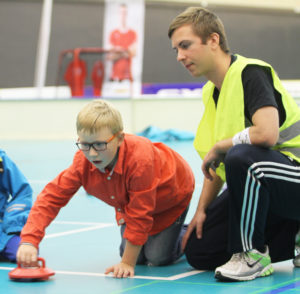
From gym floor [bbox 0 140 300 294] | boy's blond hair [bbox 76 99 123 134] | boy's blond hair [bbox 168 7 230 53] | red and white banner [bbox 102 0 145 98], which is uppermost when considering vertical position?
red and white banner [bbox 102 0 145 98]

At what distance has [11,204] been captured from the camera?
290 centimetres

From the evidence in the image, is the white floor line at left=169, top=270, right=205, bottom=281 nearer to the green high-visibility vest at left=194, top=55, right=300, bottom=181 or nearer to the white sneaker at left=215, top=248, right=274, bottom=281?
the white sneaker at left=215, top=248, right=274, bottom=281

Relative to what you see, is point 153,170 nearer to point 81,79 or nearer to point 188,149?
point 188,149

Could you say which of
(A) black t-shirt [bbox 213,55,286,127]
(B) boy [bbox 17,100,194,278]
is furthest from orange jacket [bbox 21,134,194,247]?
(A) black t-shirt [bbox 213,55,286,127]

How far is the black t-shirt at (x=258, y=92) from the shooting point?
233cm

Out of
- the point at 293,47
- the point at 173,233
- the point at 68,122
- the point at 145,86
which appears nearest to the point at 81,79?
the point at 145,86

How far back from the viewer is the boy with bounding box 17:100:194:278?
238 centimetres

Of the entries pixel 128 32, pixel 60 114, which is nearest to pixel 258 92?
pixel 60 114

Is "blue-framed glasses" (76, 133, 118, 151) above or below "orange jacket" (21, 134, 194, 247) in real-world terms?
above

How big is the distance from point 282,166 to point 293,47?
44.5ft

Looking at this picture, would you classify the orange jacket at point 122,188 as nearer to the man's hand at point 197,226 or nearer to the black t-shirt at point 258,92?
the man's hand at point 197,226

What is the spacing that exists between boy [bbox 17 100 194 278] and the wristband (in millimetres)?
337

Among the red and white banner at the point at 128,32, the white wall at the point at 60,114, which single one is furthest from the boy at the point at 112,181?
the red and white banner at the point at 128,32

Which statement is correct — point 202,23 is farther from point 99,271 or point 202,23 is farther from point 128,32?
point 128,32
